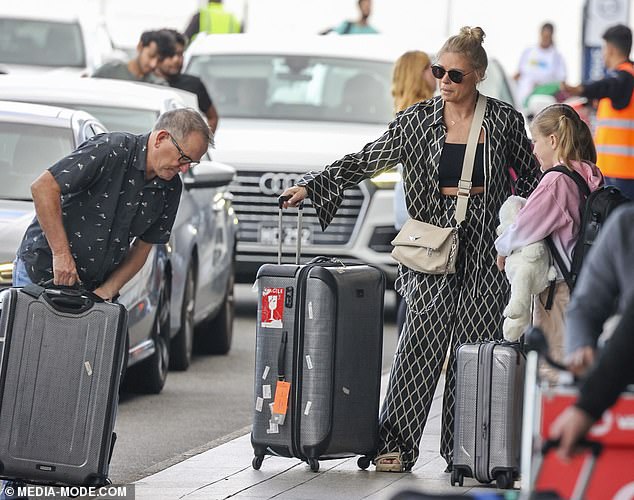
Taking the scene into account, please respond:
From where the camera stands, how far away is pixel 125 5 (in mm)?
36844

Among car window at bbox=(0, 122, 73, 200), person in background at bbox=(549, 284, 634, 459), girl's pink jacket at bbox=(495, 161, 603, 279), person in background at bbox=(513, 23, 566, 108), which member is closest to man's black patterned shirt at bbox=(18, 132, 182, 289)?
girl's pink jacket at bbox=(495, 161, 603, 279)

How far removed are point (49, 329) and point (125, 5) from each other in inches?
1199

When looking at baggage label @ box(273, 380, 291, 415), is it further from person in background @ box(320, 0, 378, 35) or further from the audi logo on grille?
person in background @ box(320, 0, 378, 35)

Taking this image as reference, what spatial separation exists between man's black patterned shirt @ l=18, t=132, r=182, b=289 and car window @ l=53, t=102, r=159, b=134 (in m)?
4.12

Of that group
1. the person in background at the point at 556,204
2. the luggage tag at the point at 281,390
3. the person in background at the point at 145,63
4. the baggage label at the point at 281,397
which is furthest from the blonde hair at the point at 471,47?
the person in background at the point at 145,63

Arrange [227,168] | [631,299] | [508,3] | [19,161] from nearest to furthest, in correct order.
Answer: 1. [631,299]
2. [19,161]
3. [227,168]
4. [508,3]

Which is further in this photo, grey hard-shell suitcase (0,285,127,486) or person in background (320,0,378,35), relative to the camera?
person in background (320,0,378,35)

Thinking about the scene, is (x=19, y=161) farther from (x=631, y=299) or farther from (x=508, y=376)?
(x=631, y=299)

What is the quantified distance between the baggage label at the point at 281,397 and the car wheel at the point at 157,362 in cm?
255

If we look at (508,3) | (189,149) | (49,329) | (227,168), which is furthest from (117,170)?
(508,3)

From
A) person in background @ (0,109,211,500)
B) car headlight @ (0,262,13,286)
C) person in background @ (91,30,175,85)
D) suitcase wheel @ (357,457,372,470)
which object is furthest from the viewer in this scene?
person in background @ (91,30,175,85)

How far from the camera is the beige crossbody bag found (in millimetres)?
7867

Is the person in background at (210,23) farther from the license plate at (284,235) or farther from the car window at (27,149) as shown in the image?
the car window at (27,149)

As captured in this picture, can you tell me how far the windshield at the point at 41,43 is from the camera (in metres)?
Result: 19.7
